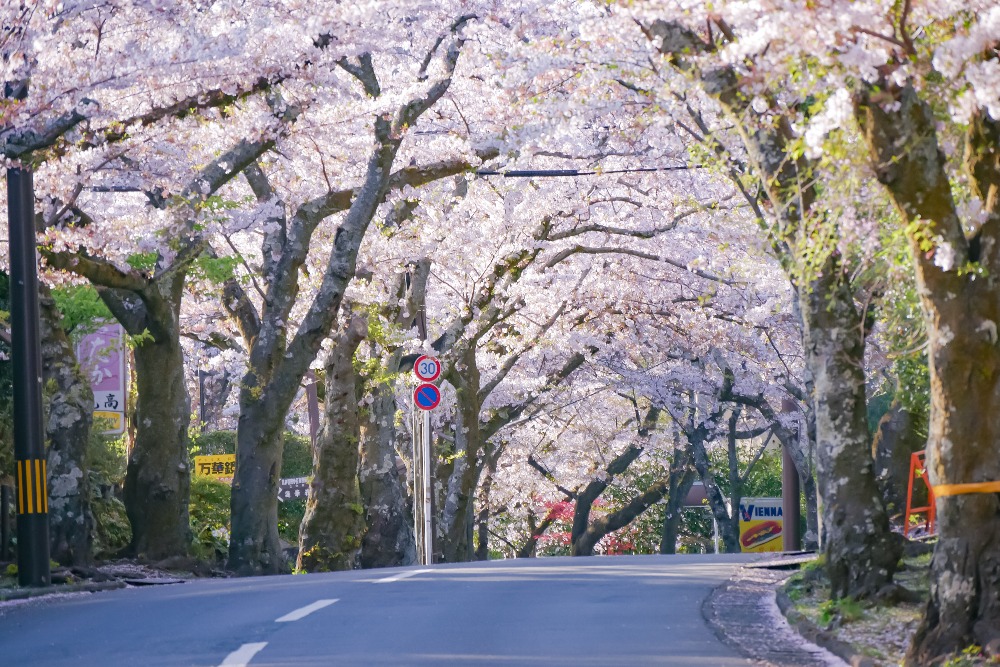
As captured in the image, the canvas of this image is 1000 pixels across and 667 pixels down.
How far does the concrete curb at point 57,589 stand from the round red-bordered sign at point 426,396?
801cm

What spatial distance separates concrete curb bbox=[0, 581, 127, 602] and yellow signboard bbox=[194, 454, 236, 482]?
1558 cm

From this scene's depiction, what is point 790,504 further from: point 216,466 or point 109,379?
point 216,466

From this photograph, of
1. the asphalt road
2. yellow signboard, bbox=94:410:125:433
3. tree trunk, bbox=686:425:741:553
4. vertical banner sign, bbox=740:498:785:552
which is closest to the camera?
the asphalt road

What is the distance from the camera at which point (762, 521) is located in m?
51.9

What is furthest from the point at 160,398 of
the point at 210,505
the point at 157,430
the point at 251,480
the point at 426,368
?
the point at 210,505

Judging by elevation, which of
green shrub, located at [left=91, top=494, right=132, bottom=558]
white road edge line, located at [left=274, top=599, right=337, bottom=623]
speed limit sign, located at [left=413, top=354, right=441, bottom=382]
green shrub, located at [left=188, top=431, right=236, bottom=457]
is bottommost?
white road edge line, located at [left=274, top=599, right=337, bottom=623]

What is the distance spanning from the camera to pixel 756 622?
11.9 m

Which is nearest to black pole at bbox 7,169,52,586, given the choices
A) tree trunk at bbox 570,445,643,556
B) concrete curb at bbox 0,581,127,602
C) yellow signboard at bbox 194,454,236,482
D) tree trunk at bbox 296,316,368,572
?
concrete curb at bbox 0,581,127,602

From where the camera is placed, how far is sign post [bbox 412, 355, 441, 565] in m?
25.8

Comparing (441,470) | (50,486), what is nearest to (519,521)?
(441,470)

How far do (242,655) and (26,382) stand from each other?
Answer: 26.7 feet

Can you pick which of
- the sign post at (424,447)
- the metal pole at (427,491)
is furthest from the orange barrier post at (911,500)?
the metal pole at (427,491)

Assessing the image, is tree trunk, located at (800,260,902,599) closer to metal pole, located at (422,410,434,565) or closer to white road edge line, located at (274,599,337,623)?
white road edge line, located at (274,599,337,623)

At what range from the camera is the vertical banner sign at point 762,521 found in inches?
2032
